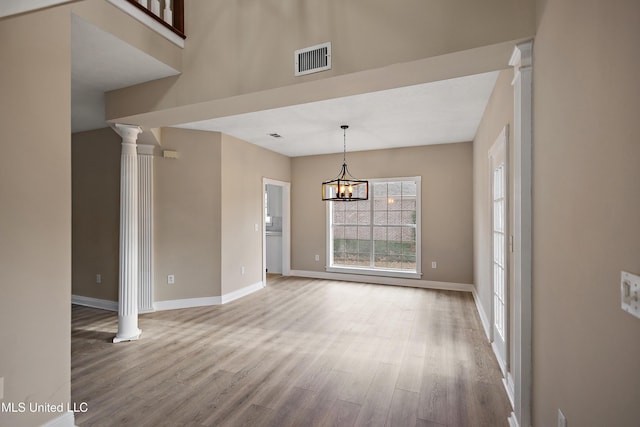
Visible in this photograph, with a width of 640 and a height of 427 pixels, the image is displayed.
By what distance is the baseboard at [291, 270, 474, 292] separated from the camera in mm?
5754

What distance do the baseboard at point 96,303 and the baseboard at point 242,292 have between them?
1.61m

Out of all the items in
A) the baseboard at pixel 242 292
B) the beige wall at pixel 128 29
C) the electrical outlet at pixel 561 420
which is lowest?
the baseboard at pixel 242 292

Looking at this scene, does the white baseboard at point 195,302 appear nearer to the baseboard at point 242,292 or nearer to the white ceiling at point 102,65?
the baseboard at point 242,292

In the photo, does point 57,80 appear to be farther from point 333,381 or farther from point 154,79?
point 333,381

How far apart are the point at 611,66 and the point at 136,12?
296 centimetres

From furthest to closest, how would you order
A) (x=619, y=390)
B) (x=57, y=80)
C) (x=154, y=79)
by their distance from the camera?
1. (x=154, y=79)
2. (x=57, y=80)
3. (x=619, y=390)

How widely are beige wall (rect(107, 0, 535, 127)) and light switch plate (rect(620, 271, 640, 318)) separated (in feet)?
5.01

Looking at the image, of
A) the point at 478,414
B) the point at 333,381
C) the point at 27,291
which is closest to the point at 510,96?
the point at 478,414

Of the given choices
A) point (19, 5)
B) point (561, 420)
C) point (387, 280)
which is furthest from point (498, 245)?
point (19, 5)

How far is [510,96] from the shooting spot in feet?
7.85

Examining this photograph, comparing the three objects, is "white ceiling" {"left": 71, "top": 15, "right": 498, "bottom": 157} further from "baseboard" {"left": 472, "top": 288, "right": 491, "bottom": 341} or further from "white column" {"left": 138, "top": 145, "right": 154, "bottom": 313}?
"baseboard" {"left": 472, "top": 288, "right": 491, "bottom": 341}

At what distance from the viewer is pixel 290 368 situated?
9.29ft

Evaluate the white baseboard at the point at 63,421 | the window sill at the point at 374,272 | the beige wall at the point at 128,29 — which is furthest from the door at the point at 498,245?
the white baseboard at the point at 63,421

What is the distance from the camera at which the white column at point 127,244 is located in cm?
347
